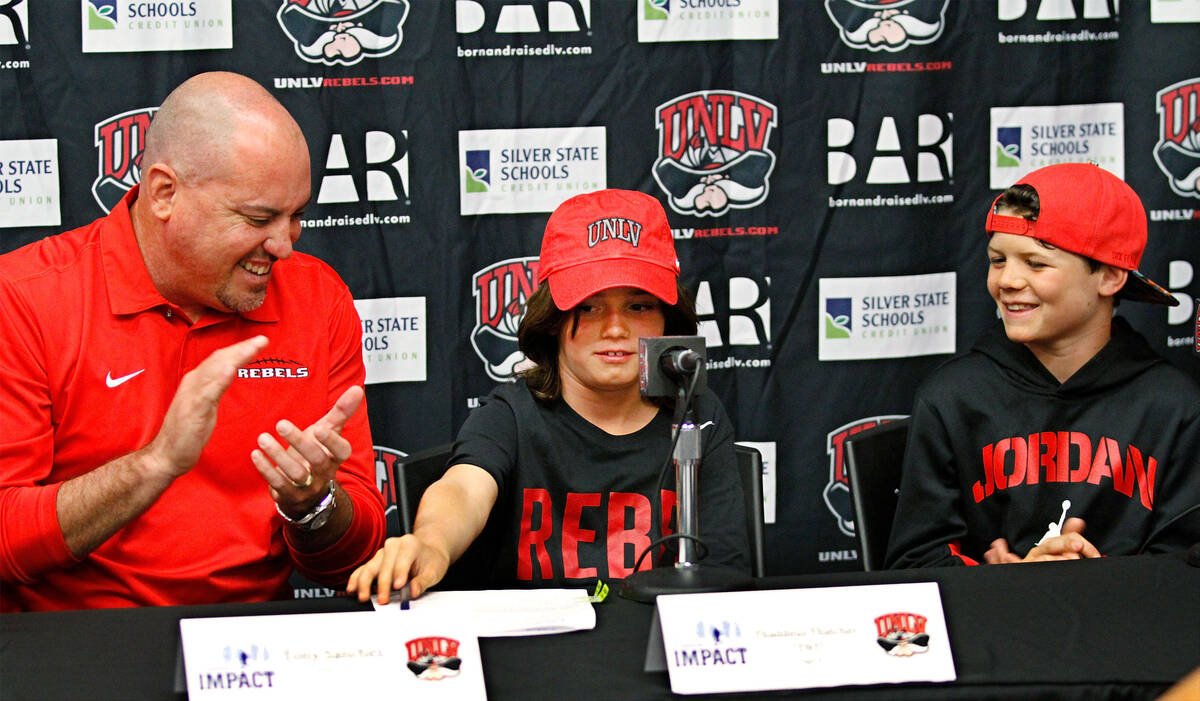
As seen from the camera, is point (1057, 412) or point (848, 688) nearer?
point (848, 688)

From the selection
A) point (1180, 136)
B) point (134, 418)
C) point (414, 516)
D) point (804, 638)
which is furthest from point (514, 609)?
point (1180, 136)

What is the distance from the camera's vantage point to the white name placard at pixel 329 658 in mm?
1218

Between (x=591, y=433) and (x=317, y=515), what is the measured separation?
504 mm

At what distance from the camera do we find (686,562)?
1516 millimetres

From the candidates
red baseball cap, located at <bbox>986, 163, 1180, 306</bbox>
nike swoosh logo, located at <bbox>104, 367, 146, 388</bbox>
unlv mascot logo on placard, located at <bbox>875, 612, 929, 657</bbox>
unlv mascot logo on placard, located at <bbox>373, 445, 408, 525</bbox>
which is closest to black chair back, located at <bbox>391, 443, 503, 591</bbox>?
nike swoosh logo, located at <bbox>104, 367, 146, 388</bbox>

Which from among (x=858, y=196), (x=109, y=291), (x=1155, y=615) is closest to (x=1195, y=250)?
(x=858, y=196)

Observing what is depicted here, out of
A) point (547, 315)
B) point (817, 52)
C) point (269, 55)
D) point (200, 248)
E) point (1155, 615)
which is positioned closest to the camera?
point (1155, 615)

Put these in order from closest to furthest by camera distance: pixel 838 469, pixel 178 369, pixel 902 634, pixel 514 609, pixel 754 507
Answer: pixel 902 634 < pixel 514 609 < pixel 178 369 < pixel 754 507 < pixel 838 469

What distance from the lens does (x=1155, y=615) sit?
1479 millimetres

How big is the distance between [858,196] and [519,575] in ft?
5.44

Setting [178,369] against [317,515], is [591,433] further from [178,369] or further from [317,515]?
[178,369]

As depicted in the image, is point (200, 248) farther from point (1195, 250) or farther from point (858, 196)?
point (1195, 250)

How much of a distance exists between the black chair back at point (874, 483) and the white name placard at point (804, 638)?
0.81m

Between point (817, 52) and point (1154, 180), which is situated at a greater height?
point (817, 52)
